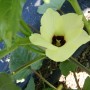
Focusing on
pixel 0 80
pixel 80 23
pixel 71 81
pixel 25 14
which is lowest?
pixel 71 81

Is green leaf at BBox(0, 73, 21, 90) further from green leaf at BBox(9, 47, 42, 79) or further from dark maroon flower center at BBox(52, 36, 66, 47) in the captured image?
green leaf at BBox(9, 47, 42, 79)

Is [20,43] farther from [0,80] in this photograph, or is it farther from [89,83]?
[89,83]

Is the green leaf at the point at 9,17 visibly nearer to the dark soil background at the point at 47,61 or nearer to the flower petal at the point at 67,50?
the flower petal at the point at 67,50

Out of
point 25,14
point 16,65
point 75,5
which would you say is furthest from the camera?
point 25,14

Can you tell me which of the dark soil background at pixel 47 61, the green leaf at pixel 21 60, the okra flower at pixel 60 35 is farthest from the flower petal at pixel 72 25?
the dark soil background at pixel 47 61

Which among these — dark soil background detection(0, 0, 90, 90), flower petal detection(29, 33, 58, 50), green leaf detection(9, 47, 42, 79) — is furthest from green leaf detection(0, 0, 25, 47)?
dark soil background detection(0, 0, 90, 90)

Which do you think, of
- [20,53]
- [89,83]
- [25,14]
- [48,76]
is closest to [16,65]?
[20,53]

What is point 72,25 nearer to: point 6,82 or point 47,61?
point 6,82
